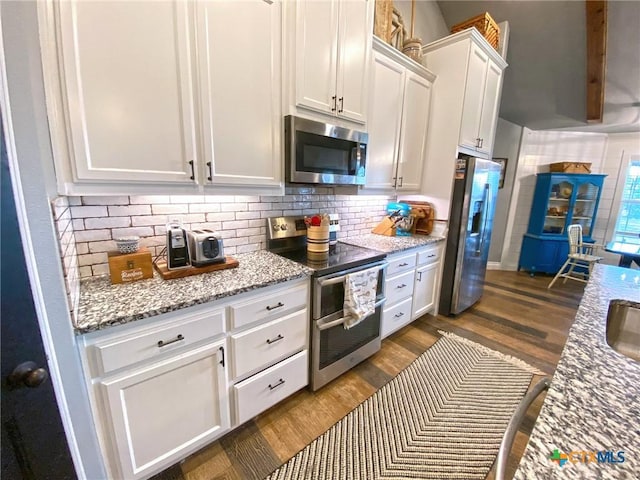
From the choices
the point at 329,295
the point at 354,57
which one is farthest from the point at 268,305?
the point at 354,57

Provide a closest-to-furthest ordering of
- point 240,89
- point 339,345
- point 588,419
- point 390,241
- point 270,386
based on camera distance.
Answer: point 588,419 < point 240,89 < point 270,386 < point 339,345 < point 390,241

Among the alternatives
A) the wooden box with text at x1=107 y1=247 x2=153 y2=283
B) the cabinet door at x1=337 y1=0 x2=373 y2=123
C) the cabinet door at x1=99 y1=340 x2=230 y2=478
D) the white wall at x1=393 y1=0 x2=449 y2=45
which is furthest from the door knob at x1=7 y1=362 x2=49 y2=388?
the white wall at x1=393 y1=0 x2=449 y2=45

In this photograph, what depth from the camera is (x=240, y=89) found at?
1391mm

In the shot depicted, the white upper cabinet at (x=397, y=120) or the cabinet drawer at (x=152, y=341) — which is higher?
the white upper cabinet at (x=397, y=120)

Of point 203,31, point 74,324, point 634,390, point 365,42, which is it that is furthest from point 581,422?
point 365,42

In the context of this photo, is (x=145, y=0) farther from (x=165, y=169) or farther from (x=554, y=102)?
(x=554, y=102)

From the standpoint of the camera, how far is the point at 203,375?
4.10 feet

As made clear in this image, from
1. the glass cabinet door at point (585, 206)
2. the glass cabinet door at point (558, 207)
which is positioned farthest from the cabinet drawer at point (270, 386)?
the glass cabinet door at point (585, 206)

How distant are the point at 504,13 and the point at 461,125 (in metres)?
1.70

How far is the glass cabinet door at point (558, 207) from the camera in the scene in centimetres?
435

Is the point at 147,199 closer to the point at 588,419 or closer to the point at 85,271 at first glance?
the point at 85,271

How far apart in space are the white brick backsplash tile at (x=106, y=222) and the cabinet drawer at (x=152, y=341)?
651 mm

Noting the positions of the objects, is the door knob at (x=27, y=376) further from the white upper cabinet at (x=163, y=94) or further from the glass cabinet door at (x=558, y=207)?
the glass cabinet door at (x=558, y=207)

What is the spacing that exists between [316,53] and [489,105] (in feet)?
7.36
